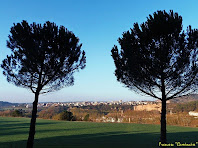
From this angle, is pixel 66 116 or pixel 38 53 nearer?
pixel 38 53

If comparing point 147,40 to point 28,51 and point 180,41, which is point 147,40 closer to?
point 180,41

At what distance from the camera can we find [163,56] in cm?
1116

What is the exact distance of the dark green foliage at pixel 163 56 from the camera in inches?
445

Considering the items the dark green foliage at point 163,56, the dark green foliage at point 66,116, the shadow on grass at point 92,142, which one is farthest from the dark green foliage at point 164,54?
the dark green foliage at point 66,116

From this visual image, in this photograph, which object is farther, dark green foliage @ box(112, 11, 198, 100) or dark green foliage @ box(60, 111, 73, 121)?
dark green foliage @ box(60, 111, 73, 121)

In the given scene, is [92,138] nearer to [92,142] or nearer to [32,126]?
[92,142]

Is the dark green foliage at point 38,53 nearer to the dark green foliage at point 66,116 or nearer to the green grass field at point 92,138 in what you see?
the green grass field at point 92,138

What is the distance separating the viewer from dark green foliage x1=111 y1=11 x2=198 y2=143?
11305 mm

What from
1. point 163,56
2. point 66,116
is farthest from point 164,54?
point 66,116

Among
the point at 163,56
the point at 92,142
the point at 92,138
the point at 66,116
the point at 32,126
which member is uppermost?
the point at 163,56

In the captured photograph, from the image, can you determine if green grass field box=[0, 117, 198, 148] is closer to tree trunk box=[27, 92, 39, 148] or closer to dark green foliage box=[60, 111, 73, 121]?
tree trunk box=[27, 92, 39, 148]

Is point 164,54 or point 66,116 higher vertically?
point 164,54

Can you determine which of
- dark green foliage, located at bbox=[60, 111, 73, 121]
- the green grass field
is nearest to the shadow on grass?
the green grass field

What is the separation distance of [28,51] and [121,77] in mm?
6434
